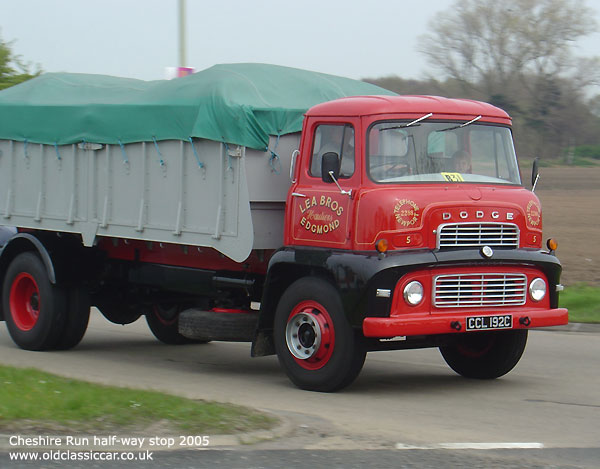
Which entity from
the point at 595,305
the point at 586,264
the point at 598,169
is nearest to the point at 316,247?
the point at 595,305

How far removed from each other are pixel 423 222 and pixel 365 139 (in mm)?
890

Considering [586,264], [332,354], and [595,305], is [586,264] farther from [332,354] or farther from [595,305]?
[332,354]

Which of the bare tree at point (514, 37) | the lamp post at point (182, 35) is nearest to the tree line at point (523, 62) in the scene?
the bare tree at point (514, 37)

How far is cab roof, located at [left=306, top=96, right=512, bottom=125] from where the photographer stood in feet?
30.4

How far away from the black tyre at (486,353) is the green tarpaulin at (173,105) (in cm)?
261

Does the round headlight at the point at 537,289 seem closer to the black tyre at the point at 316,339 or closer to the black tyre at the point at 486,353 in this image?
the black tyre at the point at 486,353

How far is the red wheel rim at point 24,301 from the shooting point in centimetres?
1234

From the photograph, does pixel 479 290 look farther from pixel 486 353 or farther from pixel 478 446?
pixel 478 446

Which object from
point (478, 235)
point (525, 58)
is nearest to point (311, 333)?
point (478, 235)

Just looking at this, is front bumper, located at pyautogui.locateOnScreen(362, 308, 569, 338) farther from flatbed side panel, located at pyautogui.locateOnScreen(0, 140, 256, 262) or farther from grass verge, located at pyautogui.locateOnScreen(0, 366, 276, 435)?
flatbed side panel, located at pyautogui.locateOnScreen(0, 140, 256, 262)

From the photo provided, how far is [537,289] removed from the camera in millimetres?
9461

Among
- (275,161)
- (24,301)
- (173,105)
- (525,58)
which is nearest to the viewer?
(275,161)

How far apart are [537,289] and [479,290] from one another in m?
0.67

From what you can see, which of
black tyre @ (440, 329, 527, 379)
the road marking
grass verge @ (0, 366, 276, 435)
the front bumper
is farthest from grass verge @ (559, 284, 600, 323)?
grass verge @ (0, 366, 276, 435)
